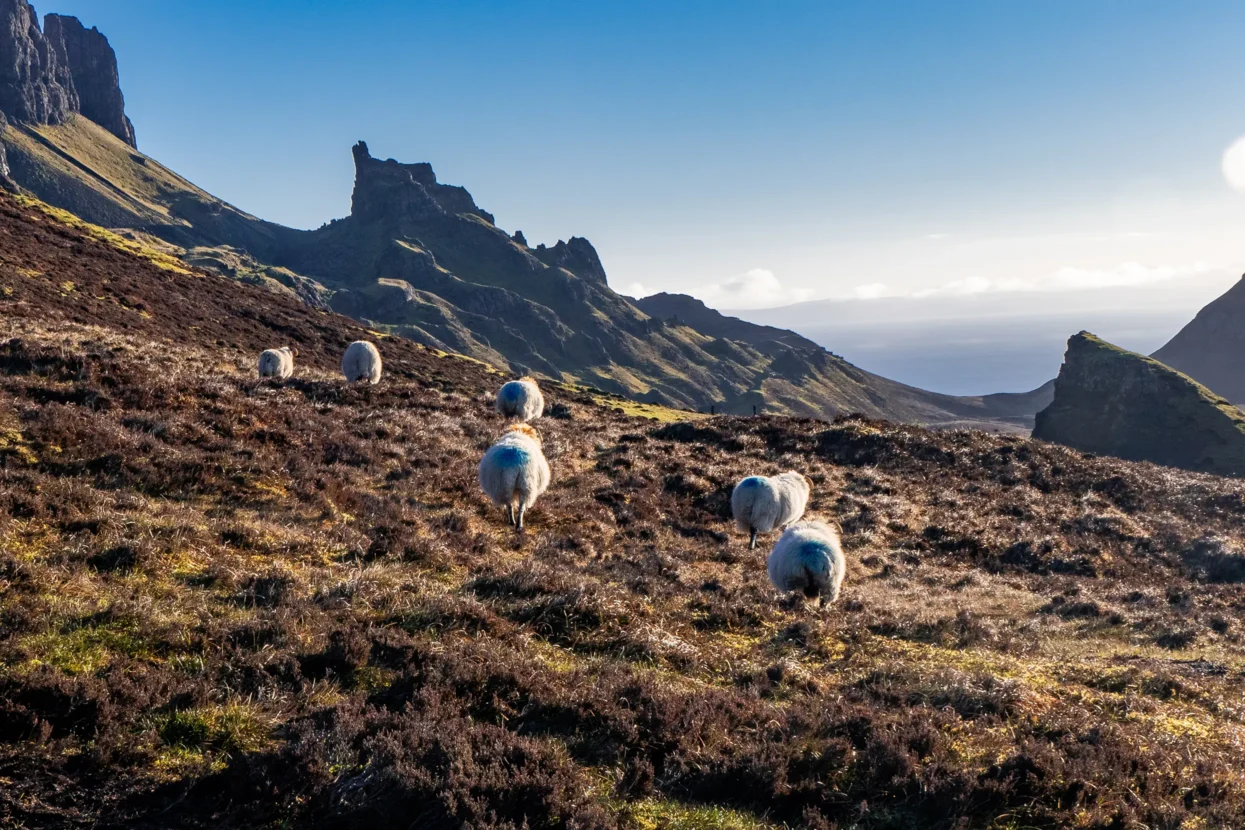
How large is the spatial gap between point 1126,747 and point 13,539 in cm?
1213

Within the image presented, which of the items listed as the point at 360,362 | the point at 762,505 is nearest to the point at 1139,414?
the point at 762,505

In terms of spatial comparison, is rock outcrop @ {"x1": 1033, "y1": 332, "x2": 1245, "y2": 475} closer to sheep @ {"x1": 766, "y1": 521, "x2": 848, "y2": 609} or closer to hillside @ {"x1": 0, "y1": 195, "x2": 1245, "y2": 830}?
hillside @ {"x1": 0, "y1": 195, "x2": 1245, "y2": 830}

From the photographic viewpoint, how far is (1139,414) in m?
88.4

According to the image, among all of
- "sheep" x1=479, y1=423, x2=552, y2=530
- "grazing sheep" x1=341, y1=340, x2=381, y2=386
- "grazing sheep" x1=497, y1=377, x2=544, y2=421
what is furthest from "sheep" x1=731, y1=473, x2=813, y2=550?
"grazing sheep" x1=341, y1=340, x2=381, y2=386

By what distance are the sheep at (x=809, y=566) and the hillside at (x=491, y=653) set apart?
50 cm

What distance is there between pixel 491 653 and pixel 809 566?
22.1 ft

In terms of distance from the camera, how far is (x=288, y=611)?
768cm

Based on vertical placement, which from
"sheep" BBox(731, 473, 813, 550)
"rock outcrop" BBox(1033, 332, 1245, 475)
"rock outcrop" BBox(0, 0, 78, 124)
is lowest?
"sheep" BBox(731, 473, 813, 550)

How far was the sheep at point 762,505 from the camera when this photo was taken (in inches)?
677

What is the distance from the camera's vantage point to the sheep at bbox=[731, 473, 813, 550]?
17.2 meters

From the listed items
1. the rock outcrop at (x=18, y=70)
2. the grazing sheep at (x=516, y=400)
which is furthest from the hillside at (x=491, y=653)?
the rock outcrop at (x=18, y=70)

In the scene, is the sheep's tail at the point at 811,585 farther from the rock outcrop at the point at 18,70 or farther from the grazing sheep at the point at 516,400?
the rock outcrop at the point at 18,70

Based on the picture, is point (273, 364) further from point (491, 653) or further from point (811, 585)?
point (491, 653)

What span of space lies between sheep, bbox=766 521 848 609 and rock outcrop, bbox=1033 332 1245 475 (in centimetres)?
7602
